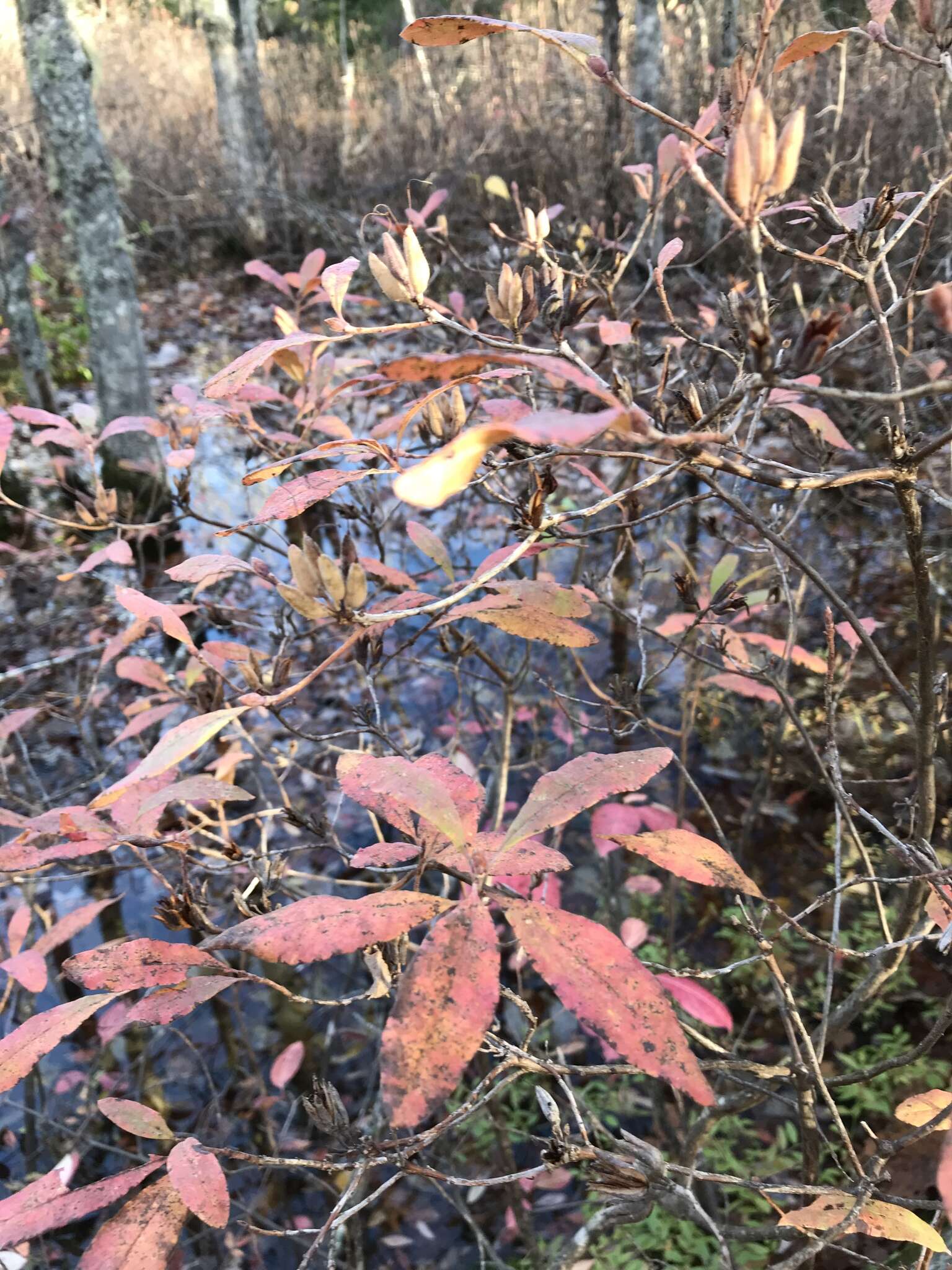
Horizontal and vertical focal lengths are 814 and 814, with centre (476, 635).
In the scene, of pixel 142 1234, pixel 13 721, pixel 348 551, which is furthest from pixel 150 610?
pixel 13 721

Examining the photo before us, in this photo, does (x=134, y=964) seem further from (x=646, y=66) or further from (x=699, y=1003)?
(x=646, y=66)

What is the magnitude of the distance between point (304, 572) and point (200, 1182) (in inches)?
21.2

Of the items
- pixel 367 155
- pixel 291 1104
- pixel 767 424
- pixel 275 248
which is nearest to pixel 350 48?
pixel 367 155

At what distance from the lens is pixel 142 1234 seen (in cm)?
68

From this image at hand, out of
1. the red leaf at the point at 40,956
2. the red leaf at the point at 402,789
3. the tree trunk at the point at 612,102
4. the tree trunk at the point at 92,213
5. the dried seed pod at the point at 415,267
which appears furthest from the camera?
the tree trunk at the point at 612,102

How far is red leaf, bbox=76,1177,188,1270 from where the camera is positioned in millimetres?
650

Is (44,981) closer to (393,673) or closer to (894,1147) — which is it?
(894,1147)

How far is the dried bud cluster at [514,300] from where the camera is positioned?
0.77 meters

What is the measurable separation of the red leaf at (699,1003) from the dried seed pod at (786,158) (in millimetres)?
1091

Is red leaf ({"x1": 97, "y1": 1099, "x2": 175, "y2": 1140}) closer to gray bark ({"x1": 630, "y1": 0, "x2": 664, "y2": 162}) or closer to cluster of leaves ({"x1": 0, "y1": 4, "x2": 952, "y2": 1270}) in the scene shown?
cluster of leaves ({"x1": 0, "y1": 4, "x2": 952, "y2": 1270})

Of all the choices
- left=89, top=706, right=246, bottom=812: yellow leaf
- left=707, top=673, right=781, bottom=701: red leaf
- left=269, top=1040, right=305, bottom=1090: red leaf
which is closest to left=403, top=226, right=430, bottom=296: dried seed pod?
left=89, top=706, right=246, bottom=812: yellow leaf

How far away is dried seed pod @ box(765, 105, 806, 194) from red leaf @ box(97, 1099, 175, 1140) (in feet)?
3.04

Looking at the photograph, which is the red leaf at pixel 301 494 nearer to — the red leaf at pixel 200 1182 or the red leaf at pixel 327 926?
the red leaf at pixel 327 926

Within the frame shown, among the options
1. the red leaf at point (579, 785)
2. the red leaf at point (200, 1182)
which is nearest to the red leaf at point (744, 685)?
the red leaf at point (579, 785)
